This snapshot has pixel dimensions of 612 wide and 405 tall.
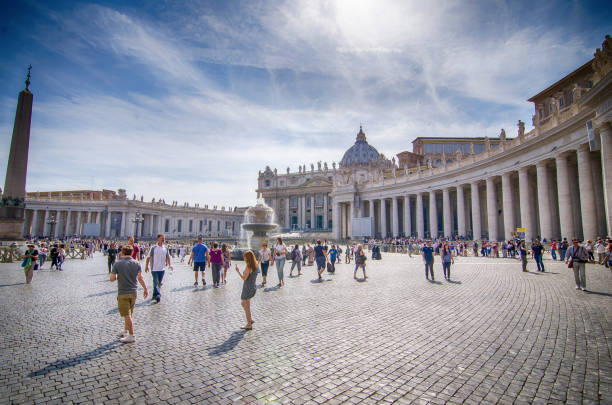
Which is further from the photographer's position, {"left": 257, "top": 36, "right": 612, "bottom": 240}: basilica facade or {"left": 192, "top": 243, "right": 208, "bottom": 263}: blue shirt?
{"left": 257, "top": 36, "right": 612, "bottom": 240}: basilica facade

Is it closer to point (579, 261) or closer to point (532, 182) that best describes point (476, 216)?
point (532, 182)

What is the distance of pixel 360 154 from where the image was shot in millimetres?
89875

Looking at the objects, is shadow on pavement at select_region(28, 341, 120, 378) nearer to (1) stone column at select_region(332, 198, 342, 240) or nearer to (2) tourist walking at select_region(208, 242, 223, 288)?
(2) tourist walking at select_region(208, 242, 223, 288)

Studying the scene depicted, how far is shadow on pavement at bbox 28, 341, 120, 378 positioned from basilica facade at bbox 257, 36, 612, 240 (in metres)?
→ 18.6

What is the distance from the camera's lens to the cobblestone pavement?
3.28m

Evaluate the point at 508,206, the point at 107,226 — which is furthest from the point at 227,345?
the point at 107,226

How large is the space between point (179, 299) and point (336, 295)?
446cm

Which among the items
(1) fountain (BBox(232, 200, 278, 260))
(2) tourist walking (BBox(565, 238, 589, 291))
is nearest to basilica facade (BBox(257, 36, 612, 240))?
(2) tourist walking (BBox(565, 238, 589, 291))

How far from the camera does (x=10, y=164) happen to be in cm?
1944

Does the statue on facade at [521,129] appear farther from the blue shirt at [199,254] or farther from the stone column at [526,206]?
the blue shirt at [199,254]

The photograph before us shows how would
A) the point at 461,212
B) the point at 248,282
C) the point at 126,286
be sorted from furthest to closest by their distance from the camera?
the point at 461,212 < the point at 248,282 < the point at 126,286

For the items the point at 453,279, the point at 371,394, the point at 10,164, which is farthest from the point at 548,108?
the point at 10,164

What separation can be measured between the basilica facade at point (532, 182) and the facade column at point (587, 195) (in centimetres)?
4

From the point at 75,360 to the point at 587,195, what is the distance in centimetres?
2433
